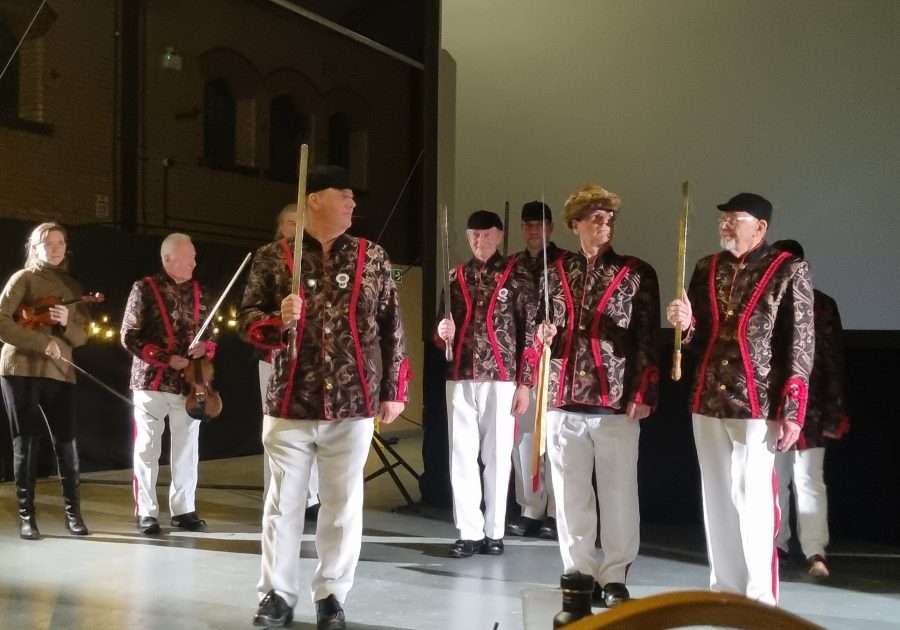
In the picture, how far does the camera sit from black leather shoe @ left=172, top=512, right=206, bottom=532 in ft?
17.6

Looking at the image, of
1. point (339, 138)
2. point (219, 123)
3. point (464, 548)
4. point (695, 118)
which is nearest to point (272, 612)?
point (464, 548)

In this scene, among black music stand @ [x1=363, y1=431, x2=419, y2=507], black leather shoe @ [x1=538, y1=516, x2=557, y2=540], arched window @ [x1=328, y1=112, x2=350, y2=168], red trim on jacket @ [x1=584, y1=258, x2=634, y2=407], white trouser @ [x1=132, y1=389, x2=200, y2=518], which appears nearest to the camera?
red trim on jacket @ [x1=584, y1=258, x2=634, y2=407]

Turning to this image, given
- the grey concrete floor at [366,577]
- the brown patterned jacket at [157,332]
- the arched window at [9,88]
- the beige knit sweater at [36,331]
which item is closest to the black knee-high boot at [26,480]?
the grey concrete floor at [366,577]

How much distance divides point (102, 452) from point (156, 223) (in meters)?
3.39

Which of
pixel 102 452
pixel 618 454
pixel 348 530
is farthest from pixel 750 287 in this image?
pixel 102 452

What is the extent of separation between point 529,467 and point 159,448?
228 centimetres

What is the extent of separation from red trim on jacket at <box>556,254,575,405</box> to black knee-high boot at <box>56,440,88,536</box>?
2917 mm

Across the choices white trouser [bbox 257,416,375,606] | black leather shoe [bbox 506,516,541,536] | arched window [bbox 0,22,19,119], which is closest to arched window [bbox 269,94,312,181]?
arched window [bbox 0,22,19,119]

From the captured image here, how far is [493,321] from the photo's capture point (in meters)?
4.84

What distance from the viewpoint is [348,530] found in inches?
135

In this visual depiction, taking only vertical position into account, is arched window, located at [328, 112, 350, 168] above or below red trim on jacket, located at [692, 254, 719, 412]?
above

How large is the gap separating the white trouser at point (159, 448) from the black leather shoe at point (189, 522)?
0.03m

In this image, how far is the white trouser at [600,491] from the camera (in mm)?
3770

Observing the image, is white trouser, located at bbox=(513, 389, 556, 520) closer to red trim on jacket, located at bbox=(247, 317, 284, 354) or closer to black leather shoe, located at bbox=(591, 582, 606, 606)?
black leather shoe, located at bbox=(591, 582, 606, 606)
